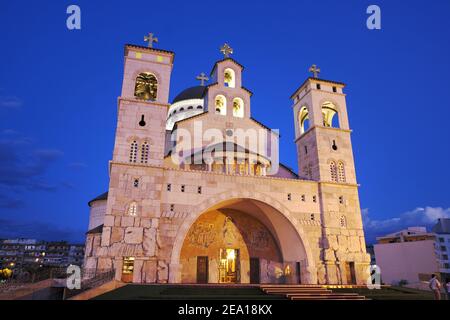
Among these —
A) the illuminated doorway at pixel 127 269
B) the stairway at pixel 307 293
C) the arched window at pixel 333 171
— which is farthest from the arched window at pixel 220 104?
the stairway at pixel 307 293

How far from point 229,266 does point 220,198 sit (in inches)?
238

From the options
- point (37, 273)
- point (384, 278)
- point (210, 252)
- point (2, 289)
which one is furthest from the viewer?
point (384, 278)

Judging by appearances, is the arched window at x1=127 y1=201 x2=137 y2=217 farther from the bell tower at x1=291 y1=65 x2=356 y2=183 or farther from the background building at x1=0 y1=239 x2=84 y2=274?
the background building at x1=0 y1=239 x2=84 y2=274

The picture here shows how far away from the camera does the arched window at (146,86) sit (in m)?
23.0

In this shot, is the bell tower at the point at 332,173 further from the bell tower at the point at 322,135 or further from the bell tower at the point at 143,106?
the bell tower at the point at 143,106

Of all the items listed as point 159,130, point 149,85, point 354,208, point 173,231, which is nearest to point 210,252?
point 173,231

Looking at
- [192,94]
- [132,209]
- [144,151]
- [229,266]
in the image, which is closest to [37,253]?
[192,94]

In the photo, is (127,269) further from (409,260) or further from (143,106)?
(409,260)

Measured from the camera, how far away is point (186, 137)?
87.4 feet

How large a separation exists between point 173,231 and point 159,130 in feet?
22.8

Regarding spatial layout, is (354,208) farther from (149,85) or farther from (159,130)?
(149,85)

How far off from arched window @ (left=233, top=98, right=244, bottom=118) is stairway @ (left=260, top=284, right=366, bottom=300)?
1648 centimetres

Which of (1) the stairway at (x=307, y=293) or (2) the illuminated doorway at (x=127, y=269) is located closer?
(1) the stairway at (x=307, y=293)

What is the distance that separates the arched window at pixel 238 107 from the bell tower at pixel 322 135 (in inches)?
198
